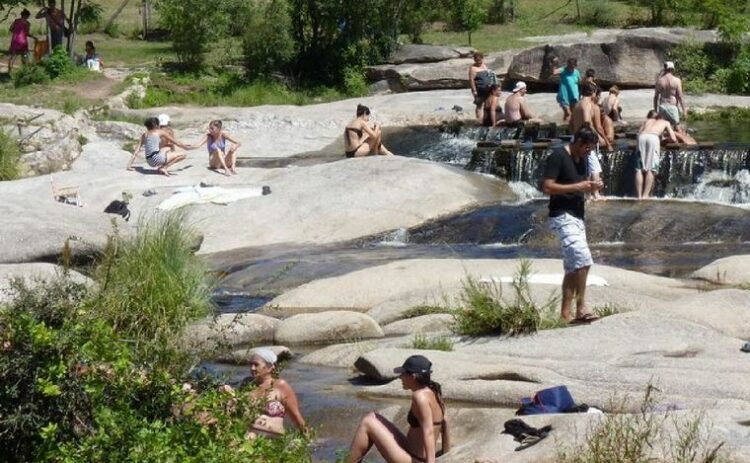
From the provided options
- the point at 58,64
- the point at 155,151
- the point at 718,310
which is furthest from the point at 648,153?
the point at 58,64

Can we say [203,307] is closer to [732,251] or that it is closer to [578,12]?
[732,251]

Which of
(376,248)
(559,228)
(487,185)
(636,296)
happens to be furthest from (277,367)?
(487,185)

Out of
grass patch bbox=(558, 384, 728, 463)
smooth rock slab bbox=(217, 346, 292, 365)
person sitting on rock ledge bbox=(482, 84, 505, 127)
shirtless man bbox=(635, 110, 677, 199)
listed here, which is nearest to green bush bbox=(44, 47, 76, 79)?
person sitting on rock ledge bbox=(482, 84, 505, 127)

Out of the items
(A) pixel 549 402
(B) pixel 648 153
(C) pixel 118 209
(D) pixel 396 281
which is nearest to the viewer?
(A) pixel 549 402

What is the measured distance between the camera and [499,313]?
456 inches

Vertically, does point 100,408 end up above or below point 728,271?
above

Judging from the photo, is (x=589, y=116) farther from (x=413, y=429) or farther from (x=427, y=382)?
(x=413, y=429)

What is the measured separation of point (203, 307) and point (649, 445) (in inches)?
232

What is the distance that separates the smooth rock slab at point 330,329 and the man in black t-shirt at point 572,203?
203 centimetres

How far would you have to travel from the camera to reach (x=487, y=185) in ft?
69.6

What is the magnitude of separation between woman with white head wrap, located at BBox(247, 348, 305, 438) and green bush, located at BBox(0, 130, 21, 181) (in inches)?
537

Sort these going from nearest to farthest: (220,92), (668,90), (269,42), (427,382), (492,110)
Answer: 1. (427,382)
2. (668,90)
3. (492,110)
4. (220,92)
5. (269,42)

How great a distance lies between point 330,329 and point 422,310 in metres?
0.92

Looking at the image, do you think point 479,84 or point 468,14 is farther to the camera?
point 468,14
